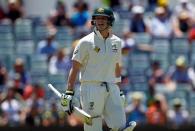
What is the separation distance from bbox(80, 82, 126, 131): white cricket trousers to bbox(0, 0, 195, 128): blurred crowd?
4.27 m

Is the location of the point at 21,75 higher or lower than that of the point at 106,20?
lower

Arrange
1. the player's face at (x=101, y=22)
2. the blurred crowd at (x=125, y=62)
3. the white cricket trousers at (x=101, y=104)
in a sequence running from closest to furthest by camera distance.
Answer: the player's face at (x=101, y=22)
the white cricket trousers at (x=101, y=104)
the blurred crowd at (x=125, y=62)

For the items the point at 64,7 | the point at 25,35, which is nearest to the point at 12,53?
the point at 25,35

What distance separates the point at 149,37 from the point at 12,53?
287 cm

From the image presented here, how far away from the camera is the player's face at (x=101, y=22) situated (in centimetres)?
1006

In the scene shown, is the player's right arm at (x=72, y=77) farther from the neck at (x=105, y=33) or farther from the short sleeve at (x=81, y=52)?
the neck at (x=105, y=33)

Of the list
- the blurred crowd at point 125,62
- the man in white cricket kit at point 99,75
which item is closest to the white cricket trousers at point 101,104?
the man in white cricket kit at point 99,75

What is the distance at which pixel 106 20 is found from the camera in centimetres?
1005

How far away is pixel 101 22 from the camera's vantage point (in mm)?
10086

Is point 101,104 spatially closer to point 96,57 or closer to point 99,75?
point 99,75

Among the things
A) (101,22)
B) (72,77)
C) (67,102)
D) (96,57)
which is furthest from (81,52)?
(67,102)

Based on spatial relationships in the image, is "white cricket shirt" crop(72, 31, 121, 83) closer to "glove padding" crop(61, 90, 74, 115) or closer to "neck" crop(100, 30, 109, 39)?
"neck" crop(100, 30, 109, 39)

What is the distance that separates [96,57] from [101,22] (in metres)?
0.43

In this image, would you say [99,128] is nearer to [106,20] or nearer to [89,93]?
[89,93]
